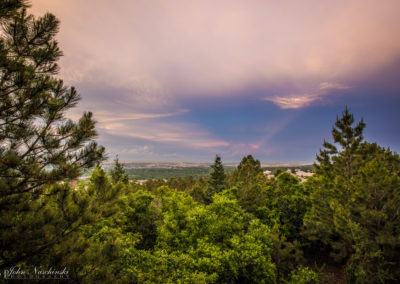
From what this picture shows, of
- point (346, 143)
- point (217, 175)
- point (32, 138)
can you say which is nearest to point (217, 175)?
point (217, 175)

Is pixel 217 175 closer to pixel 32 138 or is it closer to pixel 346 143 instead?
pixel 346 143

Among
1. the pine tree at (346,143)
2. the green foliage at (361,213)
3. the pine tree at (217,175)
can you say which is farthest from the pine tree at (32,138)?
the pine tree at (217,175)

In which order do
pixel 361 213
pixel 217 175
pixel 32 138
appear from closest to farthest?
pixel 32 138 < pixel 361 213 < pixel 217 175

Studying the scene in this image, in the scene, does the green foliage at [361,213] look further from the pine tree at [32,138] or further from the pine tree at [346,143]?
the pine tree at [32,138]

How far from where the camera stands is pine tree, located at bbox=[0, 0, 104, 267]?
385 cm

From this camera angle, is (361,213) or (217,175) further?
(217,175)

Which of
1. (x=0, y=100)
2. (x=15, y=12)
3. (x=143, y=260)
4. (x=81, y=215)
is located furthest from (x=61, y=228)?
(x=143, y=260)

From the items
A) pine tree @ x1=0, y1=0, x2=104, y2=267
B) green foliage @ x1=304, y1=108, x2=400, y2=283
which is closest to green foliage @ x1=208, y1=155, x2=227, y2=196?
green foliage @ x1=304, y1=108, x2=400, y2=283

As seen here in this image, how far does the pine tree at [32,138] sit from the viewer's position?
3.85 metres

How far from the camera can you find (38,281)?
374cm

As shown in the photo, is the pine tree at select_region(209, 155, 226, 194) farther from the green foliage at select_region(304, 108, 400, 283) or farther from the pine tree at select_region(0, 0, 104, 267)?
the pine tree at select_region(0, 0, 104, 267)

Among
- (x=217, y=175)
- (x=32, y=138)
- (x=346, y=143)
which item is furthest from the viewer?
(x=217, y=175)

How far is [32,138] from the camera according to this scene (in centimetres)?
430

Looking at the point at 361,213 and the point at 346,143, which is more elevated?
the point at 346,143
